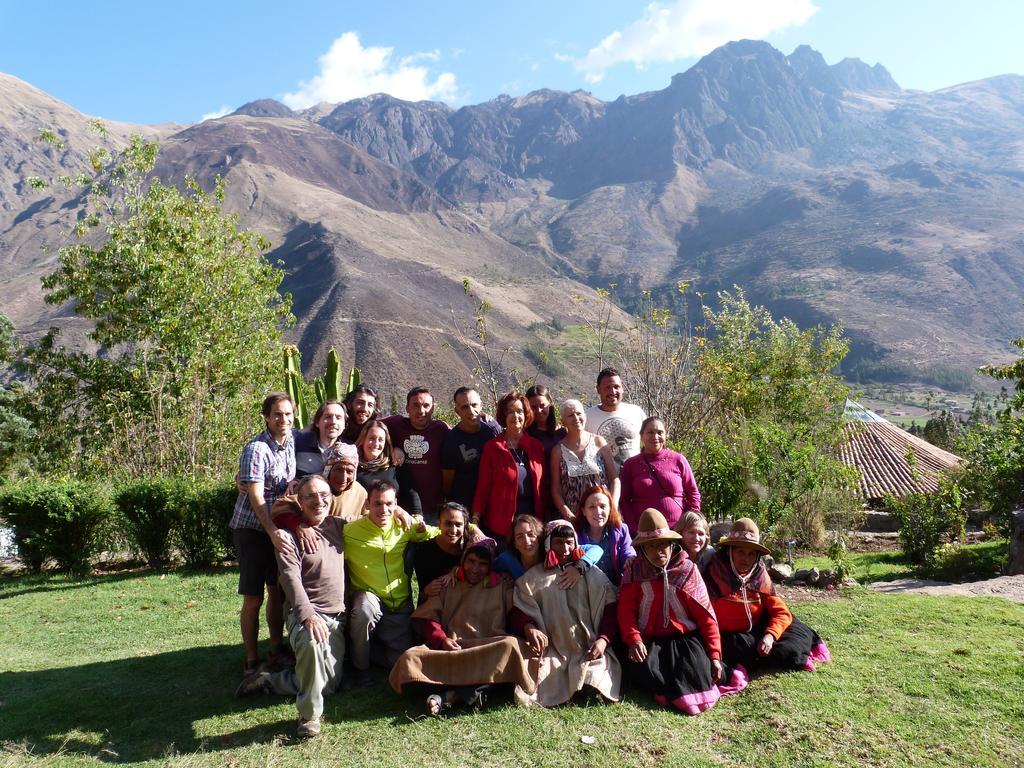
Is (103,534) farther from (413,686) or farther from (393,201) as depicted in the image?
(393,201)

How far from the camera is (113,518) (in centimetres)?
898

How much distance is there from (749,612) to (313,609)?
2774 mm

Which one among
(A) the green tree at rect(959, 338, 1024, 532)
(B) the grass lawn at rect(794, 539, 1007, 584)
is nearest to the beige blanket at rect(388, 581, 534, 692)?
(B) the grass lawn at rect(794, 539, 1007, 584)

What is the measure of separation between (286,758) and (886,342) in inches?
4595

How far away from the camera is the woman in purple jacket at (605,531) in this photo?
15.5 feet

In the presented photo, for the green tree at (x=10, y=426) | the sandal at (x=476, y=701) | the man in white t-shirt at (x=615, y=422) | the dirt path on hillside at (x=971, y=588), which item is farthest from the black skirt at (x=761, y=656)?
the green tree at (x=10, y=426)

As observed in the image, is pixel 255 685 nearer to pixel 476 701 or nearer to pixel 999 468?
pixel 476 701

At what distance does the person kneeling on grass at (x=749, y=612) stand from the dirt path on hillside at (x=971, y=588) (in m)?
3.48

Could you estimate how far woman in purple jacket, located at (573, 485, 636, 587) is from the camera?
4.71 m

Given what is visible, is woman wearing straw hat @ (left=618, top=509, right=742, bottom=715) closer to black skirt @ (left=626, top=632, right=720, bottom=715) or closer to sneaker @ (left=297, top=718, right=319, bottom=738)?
black skirt @ (left=626, top=632, right=720, bottom=715)

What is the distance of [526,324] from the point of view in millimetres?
95000

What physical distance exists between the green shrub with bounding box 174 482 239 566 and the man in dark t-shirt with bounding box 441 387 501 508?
15.3 feet

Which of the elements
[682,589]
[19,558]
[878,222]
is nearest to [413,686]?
[682,589]

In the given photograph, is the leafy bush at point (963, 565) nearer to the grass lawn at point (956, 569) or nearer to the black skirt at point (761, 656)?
the grass lawn at point (956, 569)
